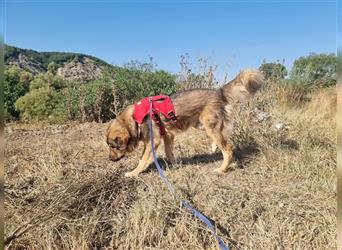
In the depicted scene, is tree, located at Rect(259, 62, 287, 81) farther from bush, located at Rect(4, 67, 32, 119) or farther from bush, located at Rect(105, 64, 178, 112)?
bush, located at Rect(4, 67, 32, 119)

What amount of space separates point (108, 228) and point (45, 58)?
24200 millimetres

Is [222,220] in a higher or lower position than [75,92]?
lower

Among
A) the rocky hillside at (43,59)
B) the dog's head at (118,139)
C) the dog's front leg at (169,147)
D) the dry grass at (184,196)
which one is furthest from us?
the rocky hillside at (43,59)

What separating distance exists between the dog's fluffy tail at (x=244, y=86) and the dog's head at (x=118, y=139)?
1686 mm

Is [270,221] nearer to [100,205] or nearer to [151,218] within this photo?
[151,218]

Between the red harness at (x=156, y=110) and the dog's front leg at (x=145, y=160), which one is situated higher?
the red harness at (x=156, y=110)

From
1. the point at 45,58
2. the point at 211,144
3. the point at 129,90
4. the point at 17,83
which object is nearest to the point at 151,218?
the point at 211,144

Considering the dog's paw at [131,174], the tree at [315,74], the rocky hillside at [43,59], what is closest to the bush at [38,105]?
the dog's paw at [131,174]

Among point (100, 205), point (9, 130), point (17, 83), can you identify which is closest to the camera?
point (100, 205)

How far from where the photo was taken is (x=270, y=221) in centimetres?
393

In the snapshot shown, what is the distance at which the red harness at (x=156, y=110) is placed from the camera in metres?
5.73

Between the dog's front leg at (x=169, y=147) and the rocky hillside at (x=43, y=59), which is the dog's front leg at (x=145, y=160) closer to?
the dog's front leg at (x=169, y=147)

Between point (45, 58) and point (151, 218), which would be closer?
point (151, 218)

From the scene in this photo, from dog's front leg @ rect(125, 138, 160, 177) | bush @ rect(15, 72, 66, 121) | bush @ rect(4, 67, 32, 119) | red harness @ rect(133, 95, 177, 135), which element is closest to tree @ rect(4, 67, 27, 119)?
bush @ rect(4, 67, 32, 119)
